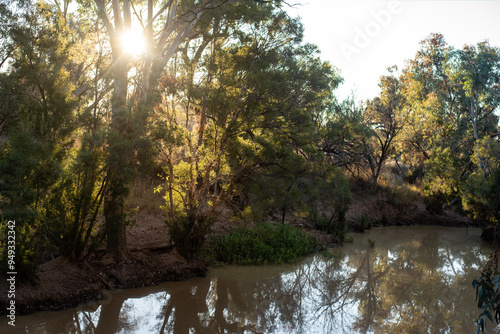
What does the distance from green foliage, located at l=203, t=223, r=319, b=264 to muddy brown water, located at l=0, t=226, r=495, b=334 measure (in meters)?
0.43

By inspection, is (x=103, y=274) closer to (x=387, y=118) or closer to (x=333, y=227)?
(x=333, y=227)

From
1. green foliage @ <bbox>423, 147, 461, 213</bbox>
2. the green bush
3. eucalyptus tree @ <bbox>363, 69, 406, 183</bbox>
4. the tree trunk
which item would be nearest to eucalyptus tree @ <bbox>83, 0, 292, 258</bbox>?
the tree trunk

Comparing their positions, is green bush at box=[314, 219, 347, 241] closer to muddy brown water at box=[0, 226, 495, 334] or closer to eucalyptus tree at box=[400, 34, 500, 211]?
muddy brown water at box=[0, 226, 495, 334]

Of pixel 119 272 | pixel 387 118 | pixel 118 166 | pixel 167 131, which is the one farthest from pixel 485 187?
pixel 118 166

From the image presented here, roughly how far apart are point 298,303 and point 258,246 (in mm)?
3493

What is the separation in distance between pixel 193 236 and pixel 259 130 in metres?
4.36

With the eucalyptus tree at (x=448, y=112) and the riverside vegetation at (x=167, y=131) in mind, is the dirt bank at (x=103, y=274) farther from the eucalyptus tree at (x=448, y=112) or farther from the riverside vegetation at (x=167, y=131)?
the eucalyptus tree at (x=448, y=112)

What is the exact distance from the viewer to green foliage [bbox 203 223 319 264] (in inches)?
446

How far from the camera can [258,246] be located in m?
11.9

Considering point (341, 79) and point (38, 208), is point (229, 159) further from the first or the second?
point (341, 79)

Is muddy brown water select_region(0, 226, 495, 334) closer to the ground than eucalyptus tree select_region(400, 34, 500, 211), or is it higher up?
closer to the ground

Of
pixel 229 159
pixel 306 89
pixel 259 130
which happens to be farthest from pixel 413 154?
pixel 229 159

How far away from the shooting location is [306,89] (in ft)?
45.2

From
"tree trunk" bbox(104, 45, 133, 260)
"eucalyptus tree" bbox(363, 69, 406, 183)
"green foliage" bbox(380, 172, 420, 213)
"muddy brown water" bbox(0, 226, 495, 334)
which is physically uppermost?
"eucalyptus tree" bbox(363, 69, 406, 183)
